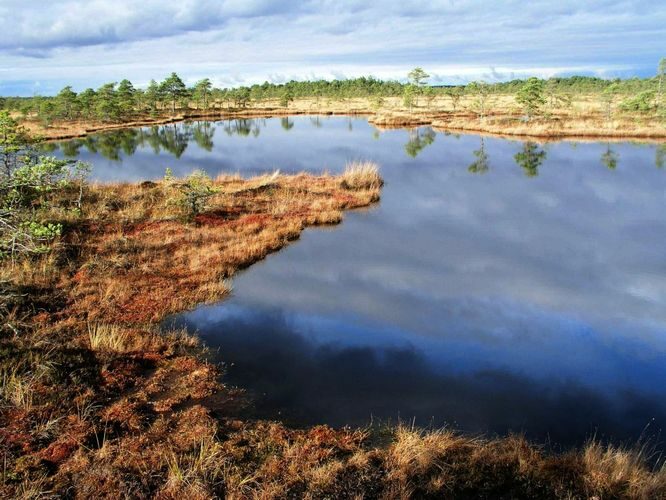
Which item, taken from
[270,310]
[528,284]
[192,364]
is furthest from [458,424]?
[528,284]

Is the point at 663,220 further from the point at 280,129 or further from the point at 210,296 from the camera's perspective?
the point at 280,129

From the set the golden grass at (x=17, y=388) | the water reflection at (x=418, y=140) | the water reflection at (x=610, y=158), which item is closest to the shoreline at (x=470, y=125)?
the water reflection at (x=418, y=140)

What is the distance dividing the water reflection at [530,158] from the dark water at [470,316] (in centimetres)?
451

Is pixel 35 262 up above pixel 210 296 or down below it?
above

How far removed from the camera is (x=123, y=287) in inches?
517

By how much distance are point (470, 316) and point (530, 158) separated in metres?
27.2

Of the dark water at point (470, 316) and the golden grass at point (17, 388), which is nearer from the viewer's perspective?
the golden grass at point (17, 388)

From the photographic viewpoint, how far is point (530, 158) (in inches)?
1411

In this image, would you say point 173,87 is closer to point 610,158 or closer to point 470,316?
point 610,158

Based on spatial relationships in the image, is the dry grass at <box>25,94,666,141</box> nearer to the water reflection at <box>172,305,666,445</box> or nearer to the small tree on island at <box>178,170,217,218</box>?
the small tree on island at <box>178,170,217,218</box>

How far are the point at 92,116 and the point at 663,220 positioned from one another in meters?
75.3

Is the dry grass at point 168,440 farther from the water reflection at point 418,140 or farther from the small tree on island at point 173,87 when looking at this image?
the small tree on island at point 173,87

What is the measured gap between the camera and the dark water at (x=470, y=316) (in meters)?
9.02

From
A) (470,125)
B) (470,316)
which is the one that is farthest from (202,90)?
(470,316)
